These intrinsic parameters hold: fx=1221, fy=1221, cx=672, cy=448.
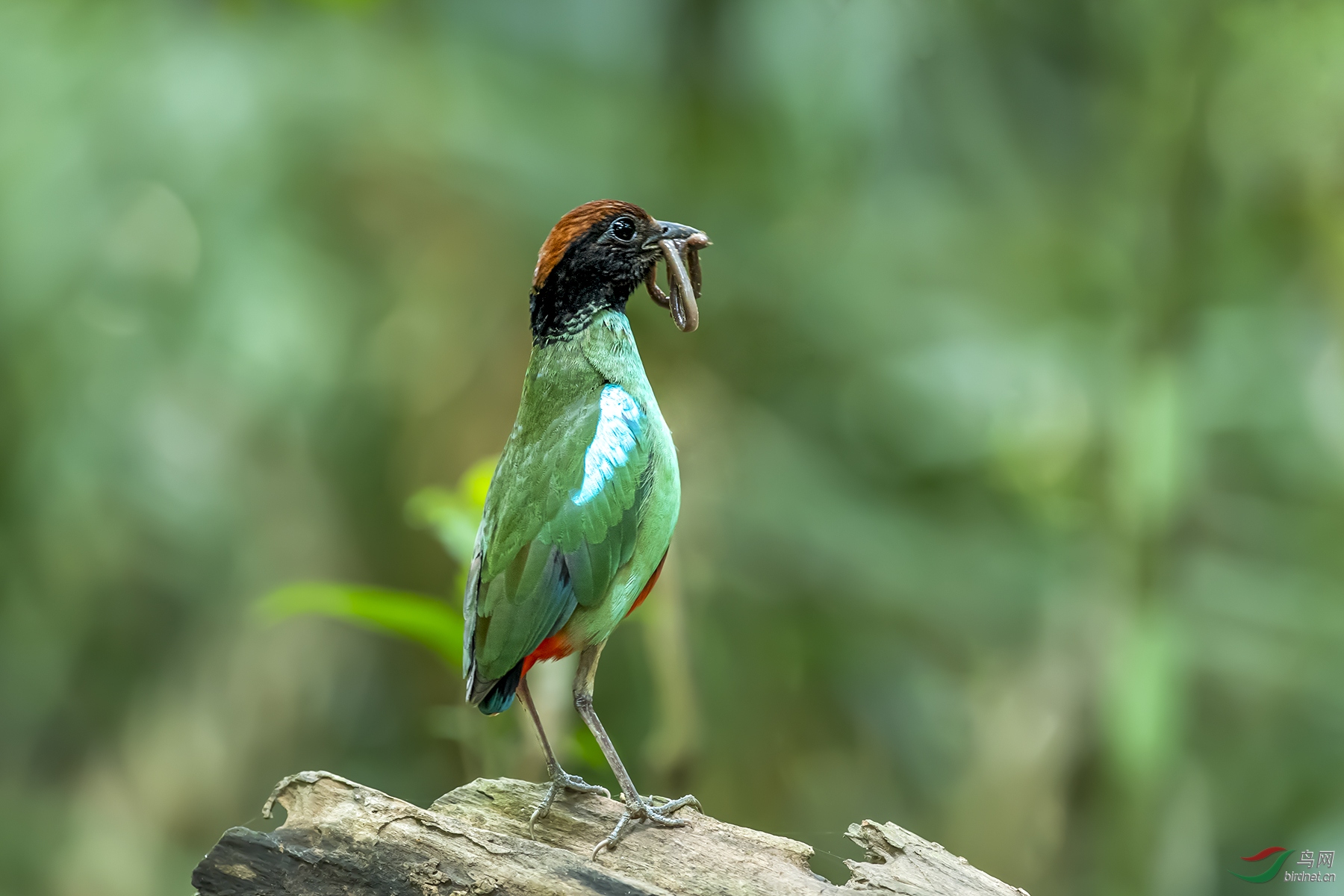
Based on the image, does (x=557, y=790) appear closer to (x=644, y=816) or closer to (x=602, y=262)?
(x=644, y=816)

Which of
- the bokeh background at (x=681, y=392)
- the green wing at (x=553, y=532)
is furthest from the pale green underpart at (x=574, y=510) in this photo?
the bokeh background at (x=681, y=392)

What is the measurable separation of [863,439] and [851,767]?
5.82ft

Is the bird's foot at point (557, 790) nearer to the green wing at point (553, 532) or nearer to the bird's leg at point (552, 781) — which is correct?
the bird's leg at point (552, 781)

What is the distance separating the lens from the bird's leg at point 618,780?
3057 millimetres

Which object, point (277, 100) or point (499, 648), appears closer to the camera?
point (499, 648)

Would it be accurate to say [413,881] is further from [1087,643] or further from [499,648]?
[1087,643]

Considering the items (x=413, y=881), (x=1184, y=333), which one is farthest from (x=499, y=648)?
(x=1184, y=333)

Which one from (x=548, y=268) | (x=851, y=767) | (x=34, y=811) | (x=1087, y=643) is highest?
(x=1087, y=643)

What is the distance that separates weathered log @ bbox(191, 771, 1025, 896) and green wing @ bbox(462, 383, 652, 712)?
362 mm

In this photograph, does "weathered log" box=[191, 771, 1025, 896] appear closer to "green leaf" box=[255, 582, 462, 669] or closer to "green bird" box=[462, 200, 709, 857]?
"green bird" box=[462, 200, 709, 857]

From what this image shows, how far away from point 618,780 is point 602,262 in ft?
4.36

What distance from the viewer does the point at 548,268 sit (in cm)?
323

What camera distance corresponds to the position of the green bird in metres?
2.99

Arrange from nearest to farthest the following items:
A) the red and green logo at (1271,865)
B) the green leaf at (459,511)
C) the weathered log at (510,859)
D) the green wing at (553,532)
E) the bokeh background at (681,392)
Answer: the weathered log at (510,859), the green wing at (553,532), the red and green logo at (1271,865), the green leaf at (459,511), the bokeh background at (681,392)
